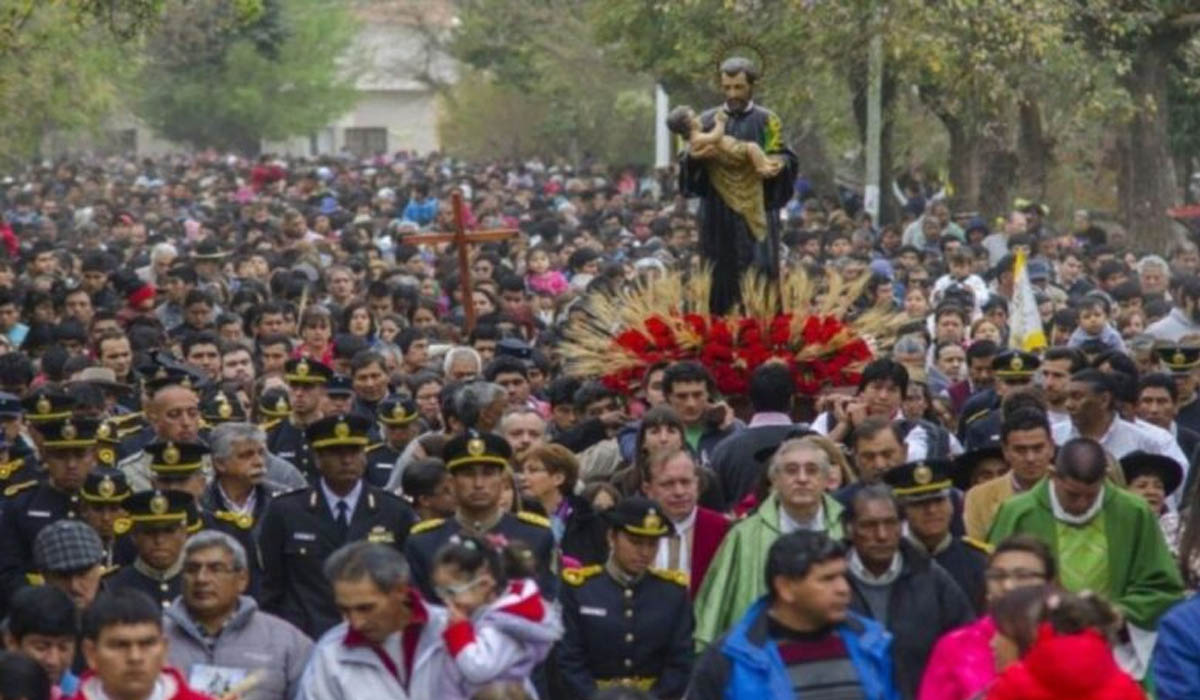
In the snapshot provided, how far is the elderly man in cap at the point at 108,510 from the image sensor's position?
13.1 metres

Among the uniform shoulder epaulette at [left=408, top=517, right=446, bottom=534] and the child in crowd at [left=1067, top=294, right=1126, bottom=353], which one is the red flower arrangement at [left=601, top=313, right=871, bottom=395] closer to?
the child in crowd at [left=1067, top=294, right=1126, bottom=353]

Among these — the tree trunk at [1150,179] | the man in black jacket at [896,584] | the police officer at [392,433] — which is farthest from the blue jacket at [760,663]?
the tree trunk at [1150,179]

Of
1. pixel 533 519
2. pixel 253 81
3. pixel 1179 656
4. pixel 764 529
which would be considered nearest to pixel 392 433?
pixel 533 519

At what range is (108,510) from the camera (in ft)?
43.8

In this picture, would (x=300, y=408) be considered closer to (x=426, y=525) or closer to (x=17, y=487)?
(x=17, y=487)

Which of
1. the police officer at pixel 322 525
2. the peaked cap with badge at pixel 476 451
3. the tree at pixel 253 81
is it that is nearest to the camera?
the peaked cap with badge at pixel 476 451

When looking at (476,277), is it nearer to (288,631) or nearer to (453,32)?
(288,631)

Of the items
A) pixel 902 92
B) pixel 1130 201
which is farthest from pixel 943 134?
pixel 1130 201

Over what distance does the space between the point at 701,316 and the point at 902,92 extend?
23.1m

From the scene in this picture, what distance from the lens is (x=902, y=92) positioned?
4050cm

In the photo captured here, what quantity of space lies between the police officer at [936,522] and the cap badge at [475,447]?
150 centimetres

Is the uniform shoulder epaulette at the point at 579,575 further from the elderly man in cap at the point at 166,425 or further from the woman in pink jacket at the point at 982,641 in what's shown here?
the elderly man in cap at the point at 166,425

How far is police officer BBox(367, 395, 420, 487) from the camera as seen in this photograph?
15852mm

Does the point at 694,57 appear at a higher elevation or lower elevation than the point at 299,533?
higher
